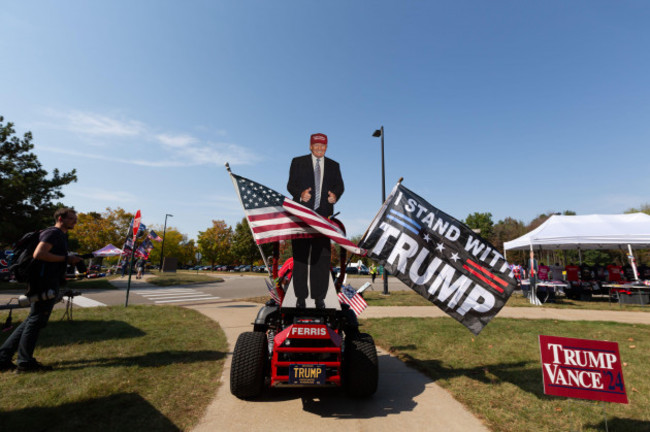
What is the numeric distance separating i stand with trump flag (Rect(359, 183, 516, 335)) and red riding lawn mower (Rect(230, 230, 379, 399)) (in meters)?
0.88

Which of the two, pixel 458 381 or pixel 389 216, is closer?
pixel 389 216

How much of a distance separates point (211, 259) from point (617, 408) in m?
58.4

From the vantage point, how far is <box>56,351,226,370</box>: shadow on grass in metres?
4.40

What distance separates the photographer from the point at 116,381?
3754 millimetres

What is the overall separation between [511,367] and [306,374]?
3681 mm

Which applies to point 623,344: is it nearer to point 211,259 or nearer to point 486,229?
point 211,259

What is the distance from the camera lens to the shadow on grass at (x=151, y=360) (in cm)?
440

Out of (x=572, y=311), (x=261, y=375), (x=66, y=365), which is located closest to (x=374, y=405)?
(x=261, y=375)

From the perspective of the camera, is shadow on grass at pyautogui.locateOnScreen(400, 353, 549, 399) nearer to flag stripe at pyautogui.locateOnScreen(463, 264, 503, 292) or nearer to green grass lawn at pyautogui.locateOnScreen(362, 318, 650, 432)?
green grass lawn at pyautogui.locateOnScreen(362, 318, 650, 432)

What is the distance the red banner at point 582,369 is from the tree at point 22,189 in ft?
70.9

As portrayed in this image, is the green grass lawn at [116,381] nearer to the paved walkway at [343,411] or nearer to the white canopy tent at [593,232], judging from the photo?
the paved walkway at [343,411]

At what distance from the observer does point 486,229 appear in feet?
212

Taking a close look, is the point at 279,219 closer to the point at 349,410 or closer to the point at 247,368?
the point at 247,368

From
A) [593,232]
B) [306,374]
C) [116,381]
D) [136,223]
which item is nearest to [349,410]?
[306,374]
